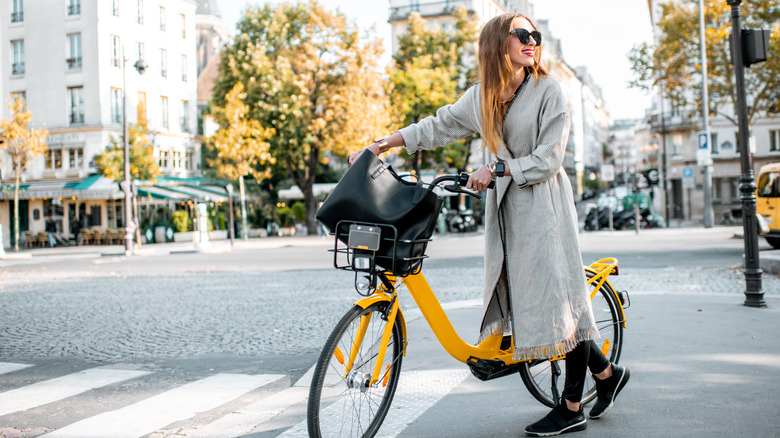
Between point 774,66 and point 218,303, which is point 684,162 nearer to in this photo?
point 774,66

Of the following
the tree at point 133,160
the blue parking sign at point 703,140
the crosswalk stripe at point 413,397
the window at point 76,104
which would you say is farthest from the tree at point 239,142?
the crosswalk stripe at point 413,397

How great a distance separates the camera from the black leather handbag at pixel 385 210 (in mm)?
2971

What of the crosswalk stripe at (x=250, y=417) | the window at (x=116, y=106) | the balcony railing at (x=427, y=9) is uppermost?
the balcony railing at (x=427, y=9)

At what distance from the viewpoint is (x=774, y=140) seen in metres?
47.9

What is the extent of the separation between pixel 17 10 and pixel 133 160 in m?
12.3

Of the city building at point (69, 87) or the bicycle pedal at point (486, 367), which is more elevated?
the city building at point (69, 87)

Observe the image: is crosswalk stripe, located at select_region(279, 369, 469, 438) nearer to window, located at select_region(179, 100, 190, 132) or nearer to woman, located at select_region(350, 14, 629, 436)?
woman, located at select_region(350, 14, 629, 436)

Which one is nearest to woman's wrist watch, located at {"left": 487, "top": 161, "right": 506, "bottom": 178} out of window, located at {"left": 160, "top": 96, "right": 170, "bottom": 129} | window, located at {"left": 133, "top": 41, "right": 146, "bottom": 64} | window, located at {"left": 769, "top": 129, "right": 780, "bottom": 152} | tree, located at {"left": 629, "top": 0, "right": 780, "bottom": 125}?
tree, located at {"left": 629, "top": 0, "right": 780, "bottom": 125}

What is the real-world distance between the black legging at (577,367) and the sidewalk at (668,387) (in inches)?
8.2

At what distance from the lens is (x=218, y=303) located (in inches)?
382

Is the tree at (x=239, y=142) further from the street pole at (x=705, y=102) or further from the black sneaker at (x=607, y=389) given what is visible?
the black sneaker at (x=607, y=389)

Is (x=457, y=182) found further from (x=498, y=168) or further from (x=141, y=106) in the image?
(x=141, y=106)

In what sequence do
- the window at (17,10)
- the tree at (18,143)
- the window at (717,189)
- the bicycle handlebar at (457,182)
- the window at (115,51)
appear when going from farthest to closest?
the window at (717,189)
the window at (115,51)
the window at (17,10)
the tree at (18,143)
the bicycle handlebar at (457,182)

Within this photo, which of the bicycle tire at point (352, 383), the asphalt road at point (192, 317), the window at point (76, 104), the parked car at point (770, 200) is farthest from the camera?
the window at point (76, 104)
